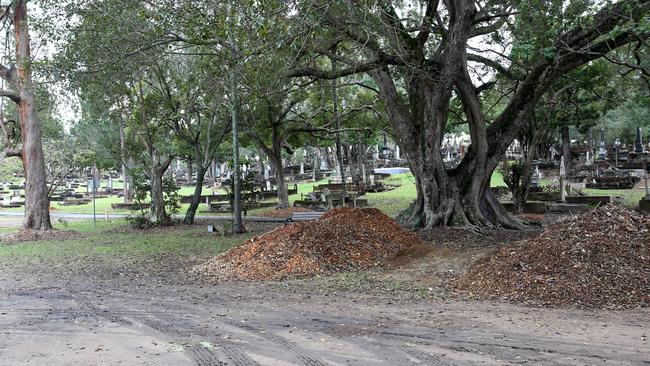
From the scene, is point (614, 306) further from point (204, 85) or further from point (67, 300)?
point (204, 85)

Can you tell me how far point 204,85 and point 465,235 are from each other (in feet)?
30.8

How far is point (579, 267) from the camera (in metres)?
8.07

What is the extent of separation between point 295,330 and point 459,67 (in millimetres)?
10552

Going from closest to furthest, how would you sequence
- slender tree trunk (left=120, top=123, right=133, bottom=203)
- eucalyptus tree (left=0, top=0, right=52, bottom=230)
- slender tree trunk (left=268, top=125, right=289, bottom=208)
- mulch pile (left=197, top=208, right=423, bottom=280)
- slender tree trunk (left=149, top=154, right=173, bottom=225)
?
1. mulch pile (left=197, top=208, right=423, bottom=280)
2. eucalyptus tree (left=0, top=0, right=52, bottom=230)
3. slender tree trunk (left=149, top=154, right=173, bottom=225)
4. slender tree trunk (left=120, top=123, right=133, bottom=203)
5. slender tree trunk (left=268, top=125, right=289, bottom=208)

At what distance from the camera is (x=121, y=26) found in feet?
44.8

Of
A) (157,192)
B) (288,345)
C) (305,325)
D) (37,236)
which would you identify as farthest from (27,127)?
(288,345)

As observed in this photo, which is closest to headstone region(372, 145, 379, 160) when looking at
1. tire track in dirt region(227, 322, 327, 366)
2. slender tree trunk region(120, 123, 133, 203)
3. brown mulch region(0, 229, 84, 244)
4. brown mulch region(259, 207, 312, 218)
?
slender tree trunk region(120, 123, 133, 203)

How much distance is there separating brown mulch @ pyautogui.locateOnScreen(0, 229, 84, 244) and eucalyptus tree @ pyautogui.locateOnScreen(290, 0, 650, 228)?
1122 centimetres

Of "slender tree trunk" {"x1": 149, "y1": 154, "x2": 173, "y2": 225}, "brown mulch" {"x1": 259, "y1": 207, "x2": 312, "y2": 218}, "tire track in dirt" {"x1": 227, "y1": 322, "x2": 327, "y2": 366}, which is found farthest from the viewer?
"brown mulch" {"x1": 259, "y1": 207, "x2": 312, "y2": 218}

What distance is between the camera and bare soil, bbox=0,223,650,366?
17.7ft

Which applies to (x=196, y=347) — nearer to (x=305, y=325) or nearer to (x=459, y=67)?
(x=305, y=325)

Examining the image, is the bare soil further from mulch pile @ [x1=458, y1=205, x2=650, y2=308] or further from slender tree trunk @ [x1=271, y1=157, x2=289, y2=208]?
slender tree trunk @ [x1=271, y1=157, x2=289, y2=208]

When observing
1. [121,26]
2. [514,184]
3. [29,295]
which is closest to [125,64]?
[121,26]

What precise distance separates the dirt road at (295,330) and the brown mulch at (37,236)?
10.9 meters
